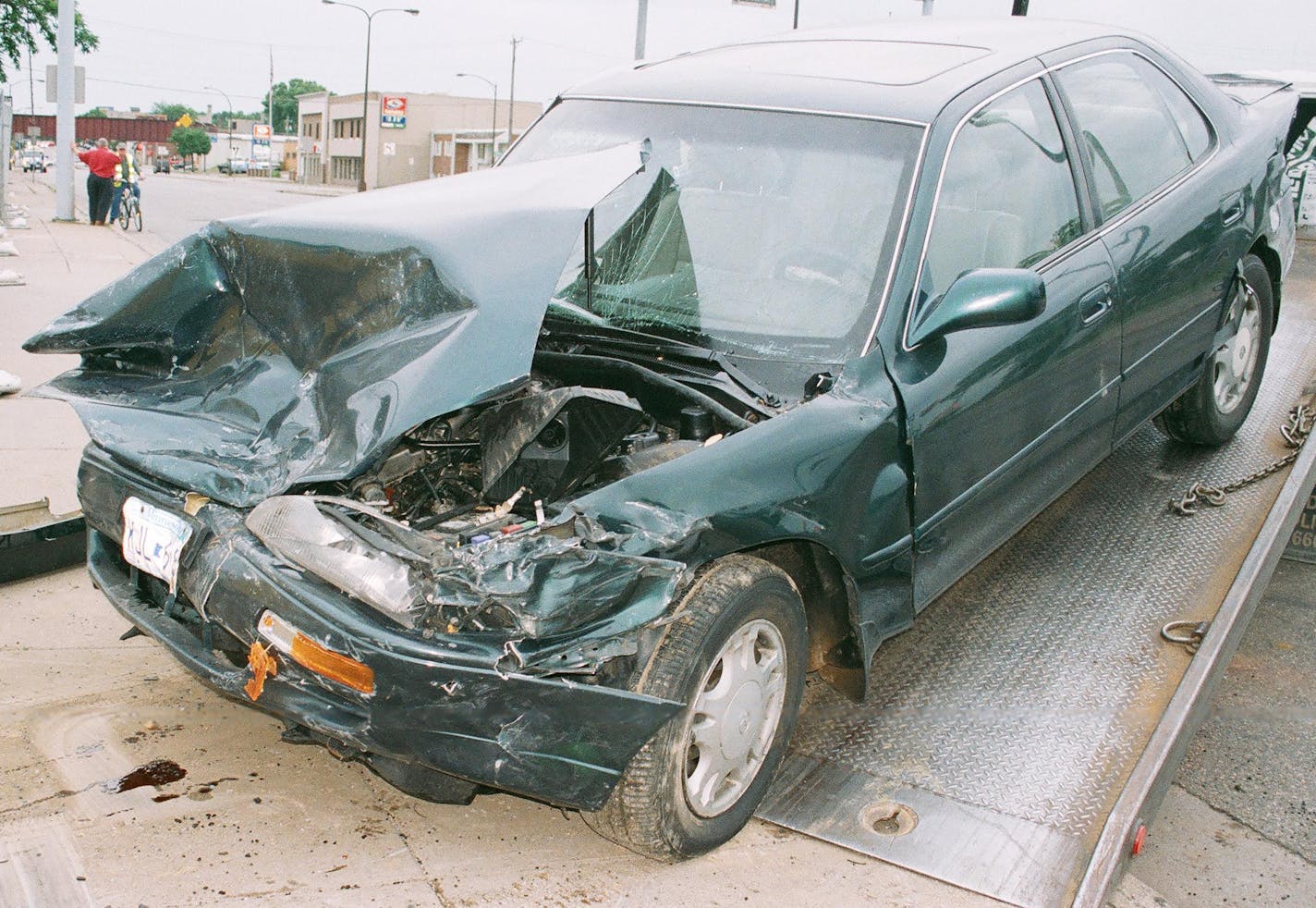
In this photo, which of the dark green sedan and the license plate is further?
the license plate

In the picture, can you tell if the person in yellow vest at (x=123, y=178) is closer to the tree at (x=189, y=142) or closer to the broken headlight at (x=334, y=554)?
the broken headlight at (x=334, y=554)

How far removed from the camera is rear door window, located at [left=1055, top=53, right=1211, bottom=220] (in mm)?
3896

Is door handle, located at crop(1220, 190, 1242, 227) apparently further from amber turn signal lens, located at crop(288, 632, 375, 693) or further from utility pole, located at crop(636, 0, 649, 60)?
utility pole, located at crop(636, 0, 649, 60)

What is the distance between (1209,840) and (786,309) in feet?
5.89

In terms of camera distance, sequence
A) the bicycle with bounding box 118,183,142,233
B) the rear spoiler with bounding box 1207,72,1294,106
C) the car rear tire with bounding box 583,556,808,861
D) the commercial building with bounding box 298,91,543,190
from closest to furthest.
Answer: the car rear tire with bounding box 583,556,808,861 < the rear spoiler with bounding box 1207,72,1294,106 < the bicycle with bounding box 118,183,142,233 < the commercial building with bounding box 298,91,543,190

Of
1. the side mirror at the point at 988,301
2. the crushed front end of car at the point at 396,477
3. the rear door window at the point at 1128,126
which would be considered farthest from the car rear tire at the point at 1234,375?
the crushed front end of car at the point at 396,477

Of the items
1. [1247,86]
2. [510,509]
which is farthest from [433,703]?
[1247,86]

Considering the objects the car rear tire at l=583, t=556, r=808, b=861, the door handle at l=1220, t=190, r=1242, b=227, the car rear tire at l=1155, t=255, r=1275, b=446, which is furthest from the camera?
the car rear tire at l=1155, t=255, r=1275, b=446

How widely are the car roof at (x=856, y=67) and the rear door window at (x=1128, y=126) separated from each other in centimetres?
15

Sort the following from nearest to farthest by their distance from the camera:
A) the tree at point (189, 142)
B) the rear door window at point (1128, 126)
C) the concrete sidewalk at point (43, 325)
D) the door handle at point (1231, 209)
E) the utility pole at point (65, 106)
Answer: the rear door window at point (1128, 126)
the door handle at point (1231, 209)
the concrete sidewalk at point (43, 325)
the utility pole at point (65, 106)
the tree at point (189, 142)

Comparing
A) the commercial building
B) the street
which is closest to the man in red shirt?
the street

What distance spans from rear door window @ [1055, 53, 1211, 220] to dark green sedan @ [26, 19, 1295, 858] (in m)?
0.03

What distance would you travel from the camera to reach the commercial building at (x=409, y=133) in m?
69.6

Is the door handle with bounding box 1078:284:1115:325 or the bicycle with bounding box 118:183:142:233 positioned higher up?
the door handle with bounding box 1078:284:1115:325
